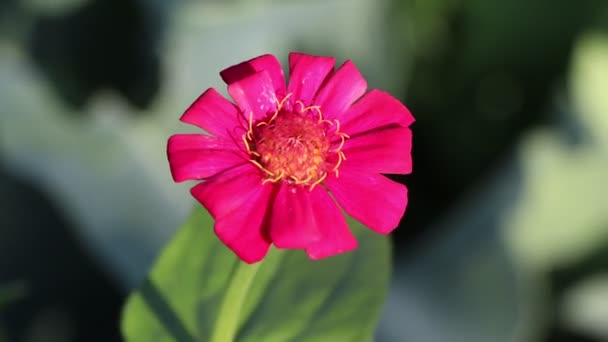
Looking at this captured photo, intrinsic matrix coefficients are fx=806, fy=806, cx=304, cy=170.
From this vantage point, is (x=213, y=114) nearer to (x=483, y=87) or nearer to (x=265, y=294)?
(x=265, y=294)

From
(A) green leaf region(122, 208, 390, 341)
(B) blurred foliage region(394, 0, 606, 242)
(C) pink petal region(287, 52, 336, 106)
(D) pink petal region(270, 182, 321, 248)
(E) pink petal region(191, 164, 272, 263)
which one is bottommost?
(B) blurred foliage region(394, 0, 606, 242)

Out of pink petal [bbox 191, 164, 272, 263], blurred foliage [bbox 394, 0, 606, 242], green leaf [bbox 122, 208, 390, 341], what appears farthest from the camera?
blurred foliage [bbox 394, 0, 606, 242]

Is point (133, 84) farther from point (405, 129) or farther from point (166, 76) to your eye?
point (405, 129)

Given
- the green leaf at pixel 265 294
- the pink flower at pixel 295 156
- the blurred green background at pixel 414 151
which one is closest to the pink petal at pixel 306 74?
the pink flower at pixel 295 156

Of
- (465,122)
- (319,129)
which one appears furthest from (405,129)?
(465,122)

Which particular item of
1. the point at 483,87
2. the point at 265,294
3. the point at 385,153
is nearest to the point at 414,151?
the point at 483,87

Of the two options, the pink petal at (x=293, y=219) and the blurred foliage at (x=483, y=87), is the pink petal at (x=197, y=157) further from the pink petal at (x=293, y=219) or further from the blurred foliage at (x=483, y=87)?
the blurred foliage at (x=483, y=87)

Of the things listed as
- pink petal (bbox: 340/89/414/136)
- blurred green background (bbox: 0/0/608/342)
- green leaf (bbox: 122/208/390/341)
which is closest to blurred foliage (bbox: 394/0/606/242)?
blurred green background (bbox: 0/0/608/342)

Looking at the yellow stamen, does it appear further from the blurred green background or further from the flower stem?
the blurred green background
